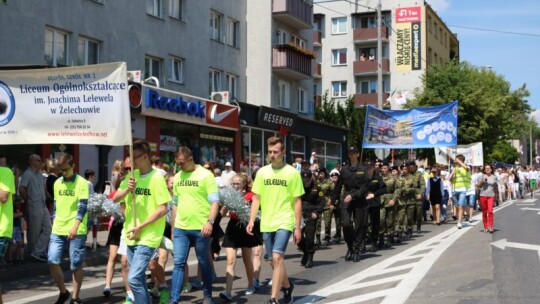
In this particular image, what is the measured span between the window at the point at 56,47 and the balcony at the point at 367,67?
130ft

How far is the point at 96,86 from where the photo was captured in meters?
7.77

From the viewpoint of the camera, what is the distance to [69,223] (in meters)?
8.38

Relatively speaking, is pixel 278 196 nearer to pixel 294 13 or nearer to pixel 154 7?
pixel 154 7

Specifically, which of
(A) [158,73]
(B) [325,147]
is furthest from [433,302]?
(B) [325,147]

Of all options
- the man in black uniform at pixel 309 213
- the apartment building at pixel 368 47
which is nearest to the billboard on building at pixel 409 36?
the apartment building at pixel 368 47

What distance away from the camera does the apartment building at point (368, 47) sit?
57.5 meters

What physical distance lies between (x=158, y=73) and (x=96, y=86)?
17.3m

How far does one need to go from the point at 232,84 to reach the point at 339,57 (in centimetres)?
3077

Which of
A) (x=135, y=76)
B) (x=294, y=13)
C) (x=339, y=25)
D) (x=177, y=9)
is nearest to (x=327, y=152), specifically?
(x=294, y=13)

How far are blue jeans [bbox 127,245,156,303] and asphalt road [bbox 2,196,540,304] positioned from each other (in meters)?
1.91

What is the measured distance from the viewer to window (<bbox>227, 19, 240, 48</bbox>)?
30.6 meters

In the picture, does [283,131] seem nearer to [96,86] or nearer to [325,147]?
[325,147]

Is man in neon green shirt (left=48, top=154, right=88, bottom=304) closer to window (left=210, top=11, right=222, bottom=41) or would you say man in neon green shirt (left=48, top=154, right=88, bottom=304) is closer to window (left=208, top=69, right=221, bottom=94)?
window (left=208, top=69, right=221, bottom=94)

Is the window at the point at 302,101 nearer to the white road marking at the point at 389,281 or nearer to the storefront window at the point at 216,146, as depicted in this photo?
the storefront window at the point at 216,146
